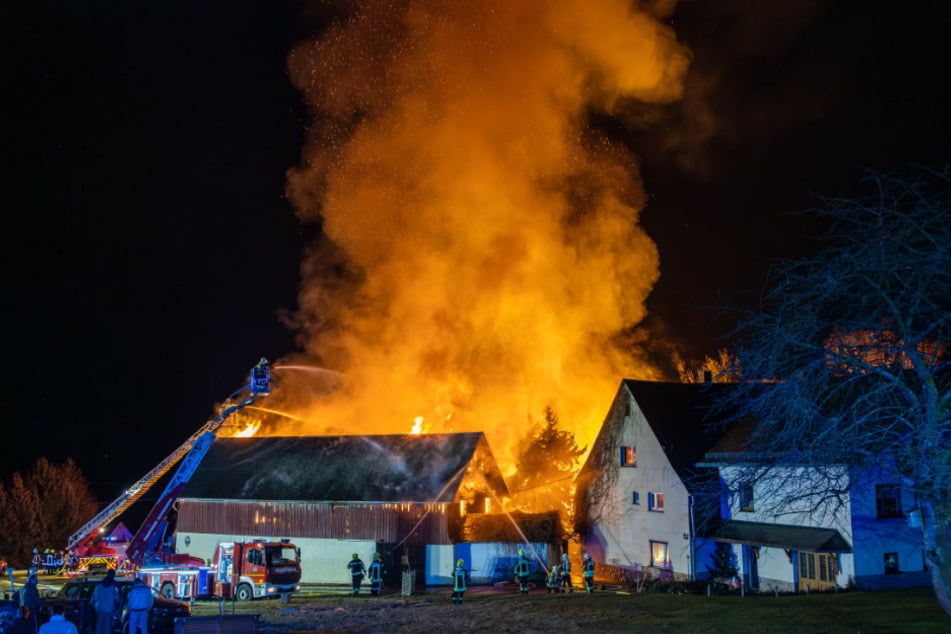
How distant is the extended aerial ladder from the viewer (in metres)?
31.4

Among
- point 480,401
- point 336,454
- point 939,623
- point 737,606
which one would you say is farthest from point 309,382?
point 939,623

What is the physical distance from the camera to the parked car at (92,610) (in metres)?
19.3

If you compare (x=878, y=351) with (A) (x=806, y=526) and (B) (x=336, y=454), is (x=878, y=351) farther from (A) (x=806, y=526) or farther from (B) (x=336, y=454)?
(B) (x=336, y=454)

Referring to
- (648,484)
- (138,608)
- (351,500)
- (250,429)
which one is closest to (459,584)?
(138,608)

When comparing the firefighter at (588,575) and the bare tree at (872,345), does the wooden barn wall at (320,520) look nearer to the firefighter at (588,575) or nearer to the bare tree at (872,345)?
the firefighter at (588,575)

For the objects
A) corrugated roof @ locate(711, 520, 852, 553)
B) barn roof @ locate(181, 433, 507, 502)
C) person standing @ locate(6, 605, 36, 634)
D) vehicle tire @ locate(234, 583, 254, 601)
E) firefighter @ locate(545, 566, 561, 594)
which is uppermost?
barn roof @ locate(181, 433, 507, 502)

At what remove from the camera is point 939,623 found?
1755 cm

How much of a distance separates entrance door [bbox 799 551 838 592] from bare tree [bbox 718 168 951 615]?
1369cm

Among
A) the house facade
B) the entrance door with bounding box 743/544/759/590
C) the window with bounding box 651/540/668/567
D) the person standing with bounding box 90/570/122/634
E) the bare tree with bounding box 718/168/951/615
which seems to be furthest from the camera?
the house facade

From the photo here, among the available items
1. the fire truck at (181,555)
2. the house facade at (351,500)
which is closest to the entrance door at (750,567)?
the house facade at (351,500)

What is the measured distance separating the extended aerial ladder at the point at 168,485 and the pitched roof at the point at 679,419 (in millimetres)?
16692

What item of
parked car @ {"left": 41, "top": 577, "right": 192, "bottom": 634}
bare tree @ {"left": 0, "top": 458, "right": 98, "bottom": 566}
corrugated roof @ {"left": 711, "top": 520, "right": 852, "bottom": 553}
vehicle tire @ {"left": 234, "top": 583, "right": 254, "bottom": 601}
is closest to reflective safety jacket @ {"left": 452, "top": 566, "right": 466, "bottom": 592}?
parked car @ {"left": 41, "top": 577, "right": 192, "bottom": 634}

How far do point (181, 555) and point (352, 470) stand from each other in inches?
343

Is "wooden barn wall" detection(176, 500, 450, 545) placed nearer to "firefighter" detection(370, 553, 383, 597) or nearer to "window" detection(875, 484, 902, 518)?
"firefighter" detection(370, 553, 383, 597)
